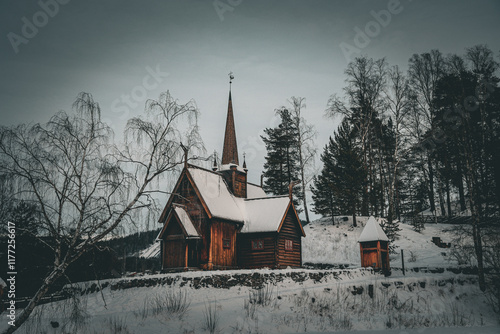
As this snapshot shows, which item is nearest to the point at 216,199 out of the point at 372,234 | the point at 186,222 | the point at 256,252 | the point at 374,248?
the point at 186,222

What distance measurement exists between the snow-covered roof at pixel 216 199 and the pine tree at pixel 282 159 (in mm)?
16133

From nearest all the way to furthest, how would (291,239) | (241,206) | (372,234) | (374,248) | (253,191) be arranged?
1. (374,248)
2. (372,234)
3. (291,239)
4. (241,206)
5. (253,191)

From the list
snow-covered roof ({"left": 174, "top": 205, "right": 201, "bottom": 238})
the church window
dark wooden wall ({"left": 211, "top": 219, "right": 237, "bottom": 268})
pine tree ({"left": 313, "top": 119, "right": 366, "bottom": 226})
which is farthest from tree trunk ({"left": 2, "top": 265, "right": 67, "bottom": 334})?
pine tree ({"left": 313, "top": 119, "right": 366, "bottom": 226})

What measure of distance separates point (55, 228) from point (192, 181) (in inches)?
586

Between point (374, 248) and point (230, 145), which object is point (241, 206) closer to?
point (230, 145)

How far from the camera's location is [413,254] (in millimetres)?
28172

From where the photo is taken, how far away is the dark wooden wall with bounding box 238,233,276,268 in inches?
1053

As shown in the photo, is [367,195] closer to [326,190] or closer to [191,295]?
[326,190]

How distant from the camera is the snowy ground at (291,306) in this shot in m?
12.9

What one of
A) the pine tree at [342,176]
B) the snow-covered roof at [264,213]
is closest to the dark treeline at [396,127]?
the pine tree at [342,176]

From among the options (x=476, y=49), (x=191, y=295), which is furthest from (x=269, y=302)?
(x=476, y=49)

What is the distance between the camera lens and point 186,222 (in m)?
24.6

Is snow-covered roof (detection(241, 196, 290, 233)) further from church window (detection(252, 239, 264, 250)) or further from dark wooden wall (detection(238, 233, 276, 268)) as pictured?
church window (detection(252, 239, 264, 250))

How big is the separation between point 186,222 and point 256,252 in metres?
5.85
